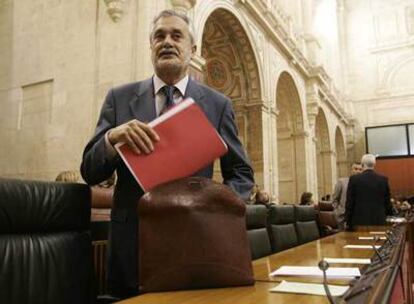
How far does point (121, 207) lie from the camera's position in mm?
1528

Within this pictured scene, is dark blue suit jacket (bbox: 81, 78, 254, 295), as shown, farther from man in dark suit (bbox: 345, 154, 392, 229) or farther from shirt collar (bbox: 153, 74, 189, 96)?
man in dark suit (bbox: 345, 154, 392, 229)

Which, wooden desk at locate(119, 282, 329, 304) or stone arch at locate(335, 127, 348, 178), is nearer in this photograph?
wooden desk at locate(119, 282, 329, 304)

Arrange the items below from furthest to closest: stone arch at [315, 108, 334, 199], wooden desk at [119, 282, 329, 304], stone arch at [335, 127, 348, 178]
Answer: stone arch at [335, 127, 348, 178]
stone arch at [315, 108, 334, 199]
wooden desk at [119, 282, 329, 304]

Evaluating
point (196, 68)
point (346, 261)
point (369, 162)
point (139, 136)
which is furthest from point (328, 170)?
point (139, 136)

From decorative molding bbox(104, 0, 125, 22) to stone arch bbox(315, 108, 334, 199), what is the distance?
1335cm

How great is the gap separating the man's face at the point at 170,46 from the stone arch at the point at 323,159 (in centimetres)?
1703

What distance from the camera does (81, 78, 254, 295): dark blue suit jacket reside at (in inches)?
58.8

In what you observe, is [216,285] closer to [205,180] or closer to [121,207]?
[205,180]

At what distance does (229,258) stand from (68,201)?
2.62ft

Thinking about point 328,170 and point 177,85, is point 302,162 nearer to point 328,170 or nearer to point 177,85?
point 328,170

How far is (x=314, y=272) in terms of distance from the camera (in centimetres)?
152

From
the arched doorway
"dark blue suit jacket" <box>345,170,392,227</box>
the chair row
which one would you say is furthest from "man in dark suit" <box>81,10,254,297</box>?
the arched doorway

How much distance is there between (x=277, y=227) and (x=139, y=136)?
2.83 m

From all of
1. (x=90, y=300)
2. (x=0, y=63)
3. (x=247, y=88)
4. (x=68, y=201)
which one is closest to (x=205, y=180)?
(x=68, y=201)
